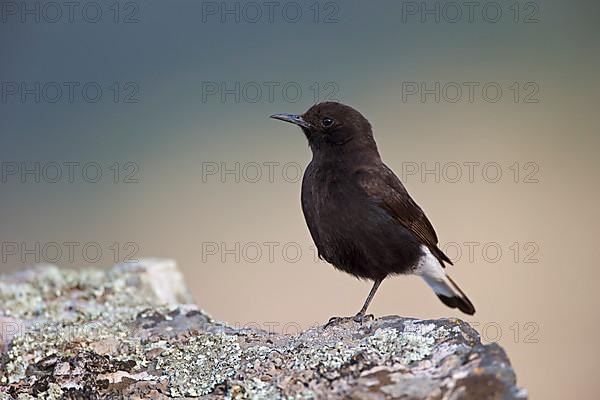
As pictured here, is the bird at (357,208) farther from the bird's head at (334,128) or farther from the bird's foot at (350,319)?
the bird's foot at (350,319)

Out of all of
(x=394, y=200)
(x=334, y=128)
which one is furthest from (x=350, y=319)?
(x=334, y=128)

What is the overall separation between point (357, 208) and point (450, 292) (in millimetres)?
1259

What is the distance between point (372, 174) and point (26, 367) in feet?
7.12

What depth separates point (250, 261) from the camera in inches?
376

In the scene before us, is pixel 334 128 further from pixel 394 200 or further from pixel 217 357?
pixel 217 357

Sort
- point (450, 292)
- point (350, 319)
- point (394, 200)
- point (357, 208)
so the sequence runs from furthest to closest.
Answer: point (450, 292)
point (394, 200)
point (357, 208)
point (350, 319)

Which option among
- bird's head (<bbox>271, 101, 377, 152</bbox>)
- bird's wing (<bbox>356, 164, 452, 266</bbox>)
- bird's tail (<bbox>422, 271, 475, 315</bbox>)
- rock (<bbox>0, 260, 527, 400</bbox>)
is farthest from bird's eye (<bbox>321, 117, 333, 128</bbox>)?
rock (<bbox>0, 260, 527, 400</bbox>)

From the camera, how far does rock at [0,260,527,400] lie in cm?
317

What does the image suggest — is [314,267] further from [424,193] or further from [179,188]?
[179,188]

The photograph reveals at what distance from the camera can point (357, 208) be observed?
4.80m

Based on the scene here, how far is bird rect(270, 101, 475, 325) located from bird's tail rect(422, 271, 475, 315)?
352 mm

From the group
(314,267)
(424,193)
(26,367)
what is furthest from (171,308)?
(424,193)

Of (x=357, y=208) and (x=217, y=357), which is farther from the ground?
(x=357, y=208)

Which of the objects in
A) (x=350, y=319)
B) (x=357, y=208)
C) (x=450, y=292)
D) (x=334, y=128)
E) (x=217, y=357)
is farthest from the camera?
(x=450, y=292)
